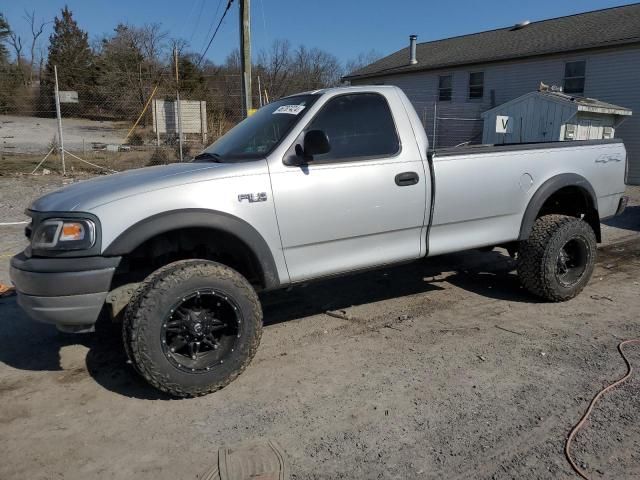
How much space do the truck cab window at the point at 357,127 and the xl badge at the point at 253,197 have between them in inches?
20.4

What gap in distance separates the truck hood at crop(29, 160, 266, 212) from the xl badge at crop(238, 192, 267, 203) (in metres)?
0.15

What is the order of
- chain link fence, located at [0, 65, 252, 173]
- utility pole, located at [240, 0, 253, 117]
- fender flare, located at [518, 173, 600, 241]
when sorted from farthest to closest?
chain link fence, located at [0, 65, 252, 173] → utility pole, located at [240, 0, 253, 117] → fender flare, located at [518, 173, 600, 241]

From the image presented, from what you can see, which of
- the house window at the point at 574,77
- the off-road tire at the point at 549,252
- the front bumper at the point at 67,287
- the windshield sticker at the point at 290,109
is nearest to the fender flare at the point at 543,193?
the off-road tire at the point at 549,252

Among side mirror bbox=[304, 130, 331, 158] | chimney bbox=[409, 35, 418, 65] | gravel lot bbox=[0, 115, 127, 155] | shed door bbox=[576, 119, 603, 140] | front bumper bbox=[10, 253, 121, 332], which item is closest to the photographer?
front bumper bbox=[10, 253, 121, 332]

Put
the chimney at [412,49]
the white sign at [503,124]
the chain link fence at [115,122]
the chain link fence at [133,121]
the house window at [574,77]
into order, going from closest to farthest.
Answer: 1. the white sign at [503,124]
2. the chain link fence at [115,122]
3. the chain link fence at [133,121]
4. the house window at [574,77]
5. the chimney at [412,49]

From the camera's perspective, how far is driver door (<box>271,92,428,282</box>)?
3.64 metres

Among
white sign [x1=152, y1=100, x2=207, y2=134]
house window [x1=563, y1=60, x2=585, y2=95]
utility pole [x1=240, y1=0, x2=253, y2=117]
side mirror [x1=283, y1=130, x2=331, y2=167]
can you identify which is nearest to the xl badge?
side mirror [x1=283, y1=130, x2=331, y2=167]

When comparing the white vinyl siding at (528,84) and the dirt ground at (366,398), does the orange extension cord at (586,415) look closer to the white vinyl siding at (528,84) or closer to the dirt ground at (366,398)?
the dirt ground at (366,398)

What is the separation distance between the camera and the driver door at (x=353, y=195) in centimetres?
364

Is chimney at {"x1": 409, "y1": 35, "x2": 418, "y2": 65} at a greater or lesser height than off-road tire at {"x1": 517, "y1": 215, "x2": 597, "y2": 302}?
greater

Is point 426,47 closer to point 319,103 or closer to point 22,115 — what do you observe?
point 22,115

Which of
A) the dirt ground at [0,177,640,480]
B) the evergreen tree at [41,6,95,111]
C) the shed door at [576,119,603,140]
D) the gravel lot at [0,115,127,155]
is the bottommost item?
the dirt ground at [0,177,640,480]

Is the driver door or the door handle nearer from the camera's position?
the driver door

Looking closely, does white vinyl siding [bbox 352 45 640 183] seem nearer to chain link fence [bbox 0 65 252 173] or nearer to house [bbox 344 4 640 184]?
house [bbox 344 4 640 184]
